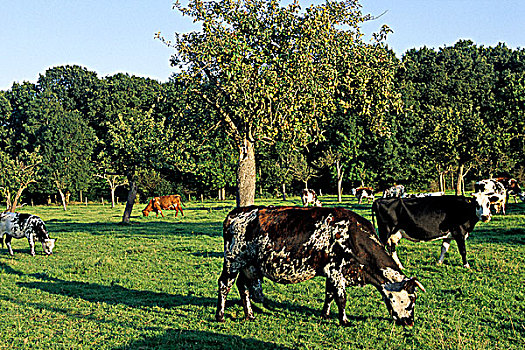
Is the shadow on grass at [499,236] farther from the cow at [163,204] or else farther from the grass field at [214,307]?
the cow at [163,204]

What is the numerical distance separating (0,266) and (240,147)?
10021 mm

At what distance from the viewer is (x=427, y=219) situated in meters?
14.4

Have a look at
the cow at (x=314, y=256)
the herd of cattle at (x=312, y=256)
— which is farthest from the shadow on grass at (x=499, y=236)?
the cow at (x=314, y=256)

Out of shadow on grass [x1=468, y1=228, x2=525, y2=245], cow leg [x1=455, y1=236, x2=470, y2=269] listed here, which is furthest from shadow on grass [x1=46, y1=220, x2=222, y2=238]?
cow leg [x1=455, y1=236, x2=470, y2=269]

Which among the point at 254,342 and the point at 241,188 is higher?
the point at 241,188

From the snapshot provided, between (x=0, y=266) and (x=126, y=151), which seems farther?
(x=126, y=151)

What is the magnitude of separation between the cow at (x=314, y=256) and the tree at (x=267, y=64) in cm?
638

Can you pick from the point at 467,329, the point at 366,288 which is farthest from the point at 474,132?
the point at 467,329

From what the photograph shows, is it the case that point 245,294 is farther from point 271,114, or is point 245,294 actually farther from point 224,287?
point 271,114

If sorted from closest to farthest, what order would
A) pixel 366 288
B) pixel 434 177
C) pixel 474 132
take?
pixel 366 288 < pixel 474 132 < pixel 434 177

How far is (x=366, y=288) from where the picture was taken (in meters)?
11.7

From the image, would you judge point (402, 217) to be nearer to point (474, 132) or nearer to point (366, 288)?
point (366, 288)

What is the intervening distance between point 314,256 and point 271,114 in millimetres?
7697

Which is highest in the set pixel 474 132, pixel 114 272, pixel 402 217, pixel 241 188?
pixel 474 132
